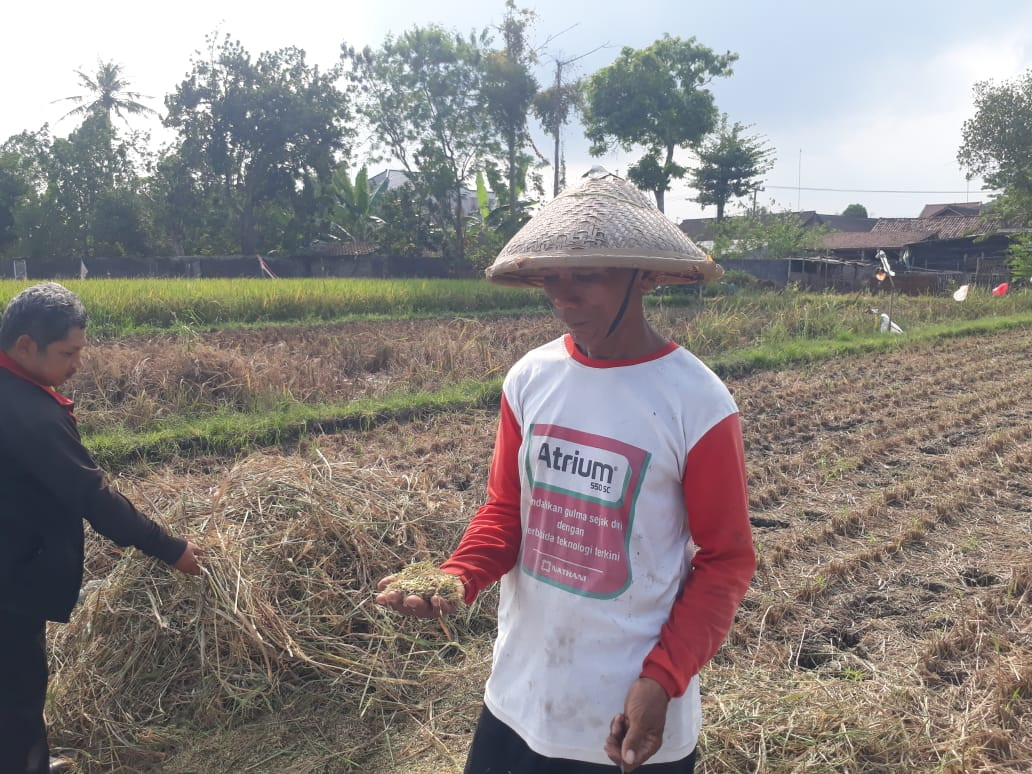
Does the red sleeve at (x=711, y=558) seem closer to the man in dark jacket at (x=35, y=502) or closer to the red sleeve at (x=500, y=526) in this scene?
the red sleeve at (x=500, y=526)

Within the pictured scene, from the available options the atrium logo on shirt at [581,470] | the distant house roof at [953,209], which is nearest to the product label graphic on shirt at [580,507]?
the atrium logo on shirt at [581,470]

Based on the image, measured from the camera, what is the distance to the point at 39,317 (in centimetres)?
203

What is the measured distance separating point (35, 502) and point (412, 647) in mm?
1471

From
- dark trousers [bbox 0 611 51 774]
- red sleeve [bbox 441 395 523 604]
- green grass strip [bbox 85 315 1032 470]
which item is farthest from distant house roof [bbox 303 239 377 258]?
red sleeve [bbox 441 395 523 604]

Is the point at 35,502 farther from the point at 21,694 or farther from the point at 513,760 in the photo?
the point at 513,760

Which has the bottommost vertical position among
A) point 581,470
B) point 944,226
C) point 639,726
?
point 639,726

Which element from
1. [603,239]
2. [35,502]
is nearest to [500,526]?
[603,239]

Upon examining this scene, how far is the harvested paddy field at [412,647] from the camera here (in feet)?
7.96

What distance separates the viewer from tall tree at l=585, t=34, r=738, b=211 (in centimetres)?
2553

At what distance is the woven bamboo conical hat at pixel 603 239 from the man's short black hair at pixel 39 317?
1.28m

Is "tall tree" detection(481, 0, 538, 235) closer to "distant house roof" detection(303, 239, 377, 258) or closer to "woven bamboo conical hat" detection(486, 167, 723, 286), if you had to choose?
"distant house roof" detection(303, 239, 377, 258)

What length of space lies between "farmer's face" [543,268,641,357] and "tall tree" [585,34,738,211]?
25.7m

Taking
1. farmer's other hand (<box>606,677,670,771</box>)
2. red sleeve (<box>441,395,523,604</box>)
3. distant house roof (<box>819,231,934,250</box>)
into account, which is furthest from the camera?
distant house roof (<box>819,231,934,250</box>)

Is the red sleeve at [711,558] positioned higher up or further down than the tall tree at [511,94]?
further down
